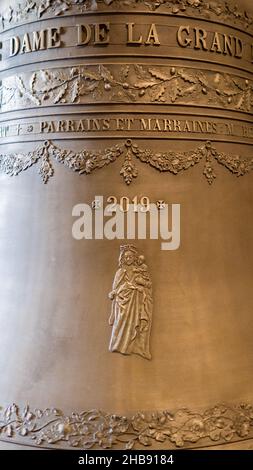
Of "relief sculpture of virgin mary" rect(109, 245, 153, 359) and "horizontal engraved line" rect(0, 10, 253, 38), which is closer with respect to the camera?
"relief sculpture of virgin mary" rect(109, 245, 153, 359)

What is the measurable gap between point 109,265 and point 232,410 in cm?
127

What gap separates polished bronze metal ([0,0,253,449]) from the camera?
336 cm

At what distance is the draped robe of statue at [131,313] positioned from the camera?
340 cm

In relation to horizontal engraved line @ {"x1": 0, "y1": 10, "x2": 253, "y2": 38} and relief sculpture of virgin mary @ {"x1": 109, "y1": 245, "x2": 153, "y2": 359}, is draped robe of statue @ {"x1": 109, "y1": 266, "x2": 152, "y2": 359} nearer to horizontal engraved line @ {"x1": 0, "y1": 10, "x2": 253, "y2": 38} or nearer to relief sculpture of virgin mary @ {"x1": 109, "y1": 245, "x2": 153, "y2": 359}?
relief sculpture of virgin mary @ {"x1": 109, "y1": 245, "x2": 153, "y2": 359}

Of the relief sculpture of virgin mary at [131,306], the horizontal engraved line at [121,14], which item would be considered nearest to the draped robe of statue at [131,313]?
the relief sculpture of virgin mary at [131,306]

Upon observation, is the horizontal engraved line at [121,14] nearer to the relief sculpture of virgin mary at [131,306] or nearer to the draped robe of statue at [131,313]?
the relief sculpture of virgin mary at [131,306]

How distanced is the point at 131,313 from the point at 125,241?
49 centimetres

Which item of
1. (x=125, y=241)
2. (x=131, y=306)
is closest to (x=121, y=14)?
(x=125, y=241)

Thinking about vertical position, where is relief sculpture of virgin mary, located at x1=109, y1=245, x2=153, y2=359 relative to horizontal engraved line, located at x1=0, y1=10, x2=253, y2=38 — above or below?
below

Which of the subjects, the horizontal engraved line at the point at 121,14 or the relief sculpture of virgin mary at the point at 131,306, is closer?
the relief sculpture of virgin mary at the point at 131,306

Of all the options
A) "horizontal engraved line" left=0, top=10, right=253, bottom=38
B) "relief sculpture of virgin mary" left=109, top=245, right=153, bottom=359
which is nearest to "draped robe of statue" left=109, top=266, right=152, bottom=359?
"relief sculpture of virgin mary" left=109, top=245, right=153, bottom=359

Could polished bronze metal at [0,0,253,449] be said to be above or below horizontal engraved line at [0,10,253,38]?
below

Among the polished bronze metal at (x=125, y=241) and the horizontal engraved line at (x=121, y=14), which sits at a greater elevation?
the horizontal engraved line at (x=121, y=14)

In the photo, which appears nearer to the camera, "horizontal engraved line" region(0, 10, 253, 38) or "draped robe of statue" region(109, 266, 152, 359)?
"draped robe of statue" region(109, 266, 152, 359)
